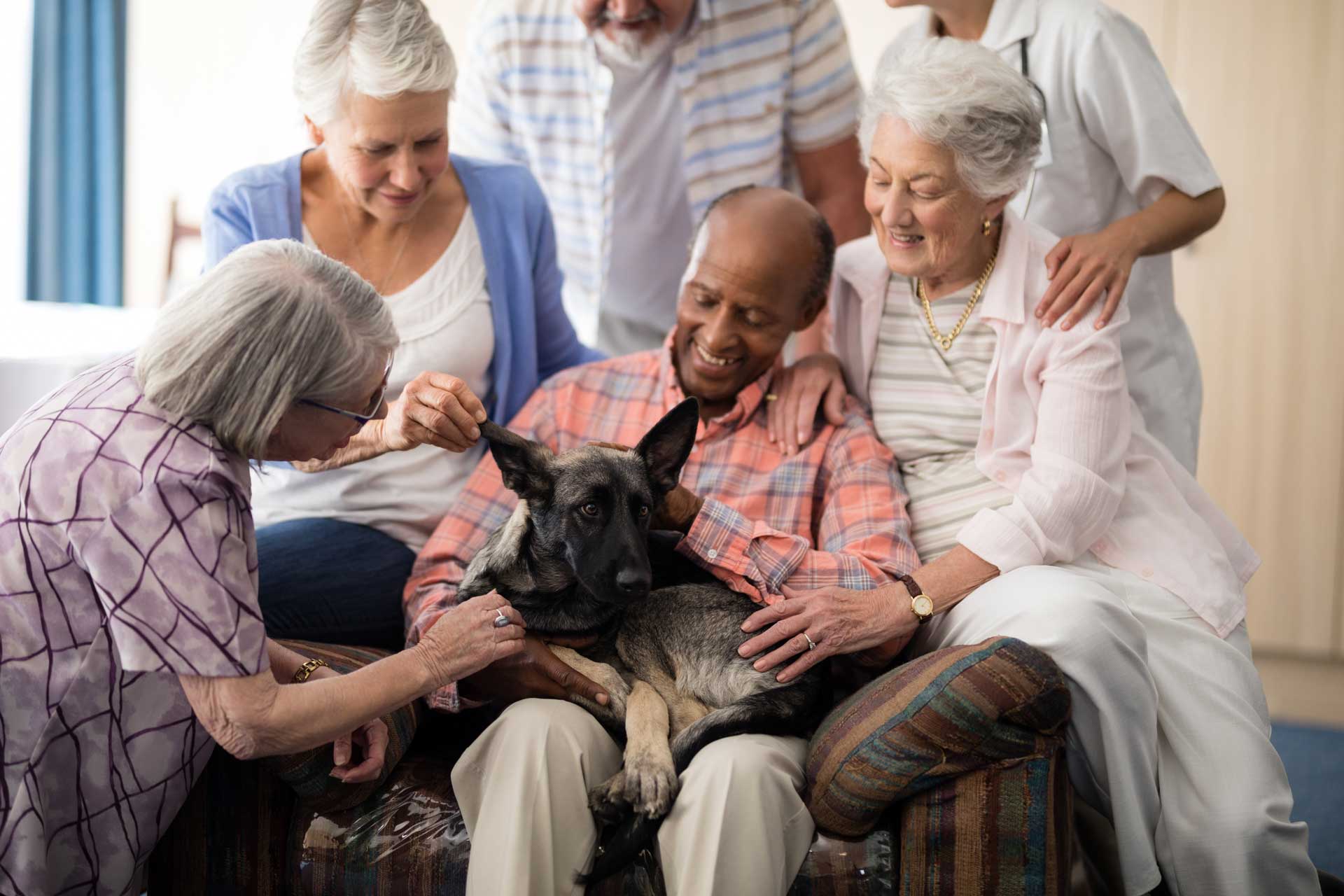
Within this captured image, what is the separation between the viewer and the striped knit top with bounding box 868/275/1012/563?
2.31 m

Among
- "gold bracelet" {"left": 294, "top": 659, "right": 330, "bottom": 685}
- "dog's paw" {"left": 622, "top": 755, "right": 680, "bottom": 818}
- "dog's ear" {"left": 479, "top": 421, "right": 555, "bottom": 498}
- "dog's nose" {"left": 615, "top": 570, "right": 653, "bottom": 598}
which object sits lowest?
"dog's paw" {"left": 622, "top": 755, "right": 680, "bottom": 818}

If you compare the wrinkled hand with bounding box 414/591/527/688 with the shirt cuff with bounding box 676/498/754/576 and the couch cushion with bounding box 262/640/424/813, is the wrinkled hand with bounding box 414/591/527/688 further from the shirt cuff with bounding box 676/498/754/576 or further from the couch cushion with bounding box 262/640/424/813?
the shirt cuff with bounding box 676/498/754/576

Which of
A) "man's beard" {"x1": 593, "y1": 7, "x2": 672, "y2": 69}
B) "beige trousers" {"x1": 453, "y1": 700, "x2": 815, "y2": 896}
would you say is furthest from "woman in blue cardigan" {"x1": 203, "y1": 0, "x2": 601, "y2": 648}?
"beige trousers" {"x1": 453, "y1": 700, "x2": 815, "y2": 896}

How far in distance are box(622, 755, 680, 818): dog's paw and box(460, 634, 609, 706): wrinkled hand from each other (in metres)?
0.19

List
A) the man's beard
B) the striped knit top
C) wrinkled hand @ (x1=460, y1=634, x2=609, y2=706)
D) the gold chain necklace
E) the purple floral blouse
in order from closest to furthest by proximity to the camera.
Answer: the purple floral blouse
wrinkled hand @ (x1=460, y1=634, x2=609, y2=706)
the striped knit top
the gold chain necklace
the man's beard

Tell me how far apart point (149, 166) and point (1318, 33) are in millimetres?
5628

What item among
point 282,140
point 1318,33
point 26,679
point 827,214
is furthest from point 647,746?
point 282,140

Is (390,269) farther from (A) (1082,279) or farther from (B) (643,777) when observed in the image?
(A) (1082,279)

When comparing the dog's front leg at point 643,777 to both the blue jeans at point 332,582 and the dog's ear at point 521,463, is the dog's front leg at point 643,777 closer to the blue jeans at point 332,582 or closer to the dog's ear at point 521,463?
the dog's ear at point 521,463

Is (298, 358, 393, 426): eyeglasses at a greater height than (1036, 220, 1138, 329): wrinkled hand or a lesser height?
lesser

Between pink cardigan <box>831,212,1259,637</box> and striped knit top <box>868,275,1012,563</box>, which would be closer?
pink cardigan <box>831,212,1259,637</box>

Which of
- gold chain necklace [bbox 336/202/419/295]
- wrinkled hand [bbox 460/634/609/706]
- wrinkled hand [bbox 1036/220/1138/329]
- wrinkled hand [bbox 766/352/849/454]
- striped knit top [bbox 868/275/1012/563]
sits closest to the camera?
wrinkled hand [bbox 460/634/609/706]

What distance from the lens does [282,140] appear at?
230 inches

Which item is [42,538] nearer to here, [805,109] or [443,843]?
[443,843]
